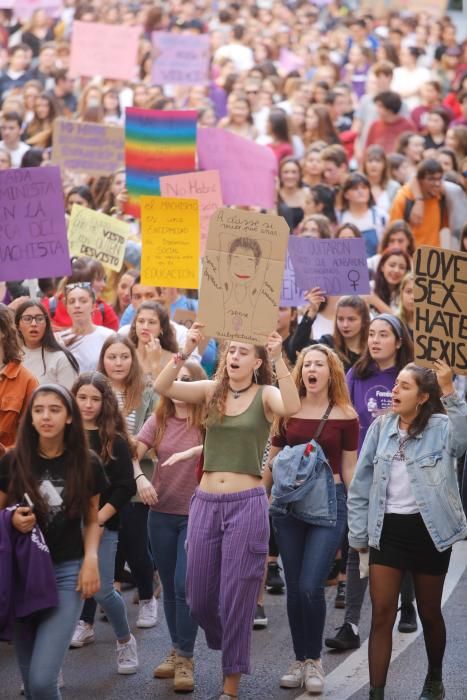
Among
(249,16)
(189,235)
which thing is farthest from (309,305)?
(249,16)

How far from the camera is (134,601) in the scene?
9.75 meters

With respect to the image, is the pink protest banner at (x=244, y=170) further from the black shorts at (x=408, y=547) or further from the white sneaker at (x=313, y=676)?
the black shorts at (x=408, y=547)

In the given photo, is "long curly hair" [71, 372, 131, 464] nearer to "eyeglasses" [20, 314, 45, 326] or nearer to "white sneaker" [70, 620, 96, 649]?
"white sneaker" [70, 620, 96, 649]

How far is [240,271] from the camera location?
8.05 meters

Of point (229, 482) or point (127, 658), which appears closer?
point (229, 482)

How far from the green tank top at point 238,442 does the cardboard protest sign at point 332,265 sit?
3041 millimetres

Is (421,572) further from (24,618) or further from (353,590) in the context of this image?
(24,618)

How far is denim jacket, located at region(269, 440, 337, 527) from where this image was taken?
8.14m

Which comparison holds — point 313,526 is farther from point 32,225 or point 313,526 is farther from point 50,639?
point 32,225

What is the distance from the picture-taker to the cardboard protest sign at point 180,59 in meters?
20.0

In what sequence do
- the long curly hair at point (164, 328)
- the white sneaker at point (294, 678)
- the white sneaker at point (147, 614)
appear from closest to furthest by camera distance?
the white sneaker at point (294, 678) < the white sneaker at point (147, 614) < the long curly hair at point (164, 328)

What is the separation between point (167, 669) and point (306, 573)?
36.0 inches

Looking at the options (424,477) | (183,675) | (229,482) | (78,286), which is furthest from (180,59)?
(424,477)

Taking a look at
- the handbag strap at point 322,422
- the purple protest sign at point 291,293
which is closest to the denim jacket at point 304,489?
the handbag strap at point 322,422
